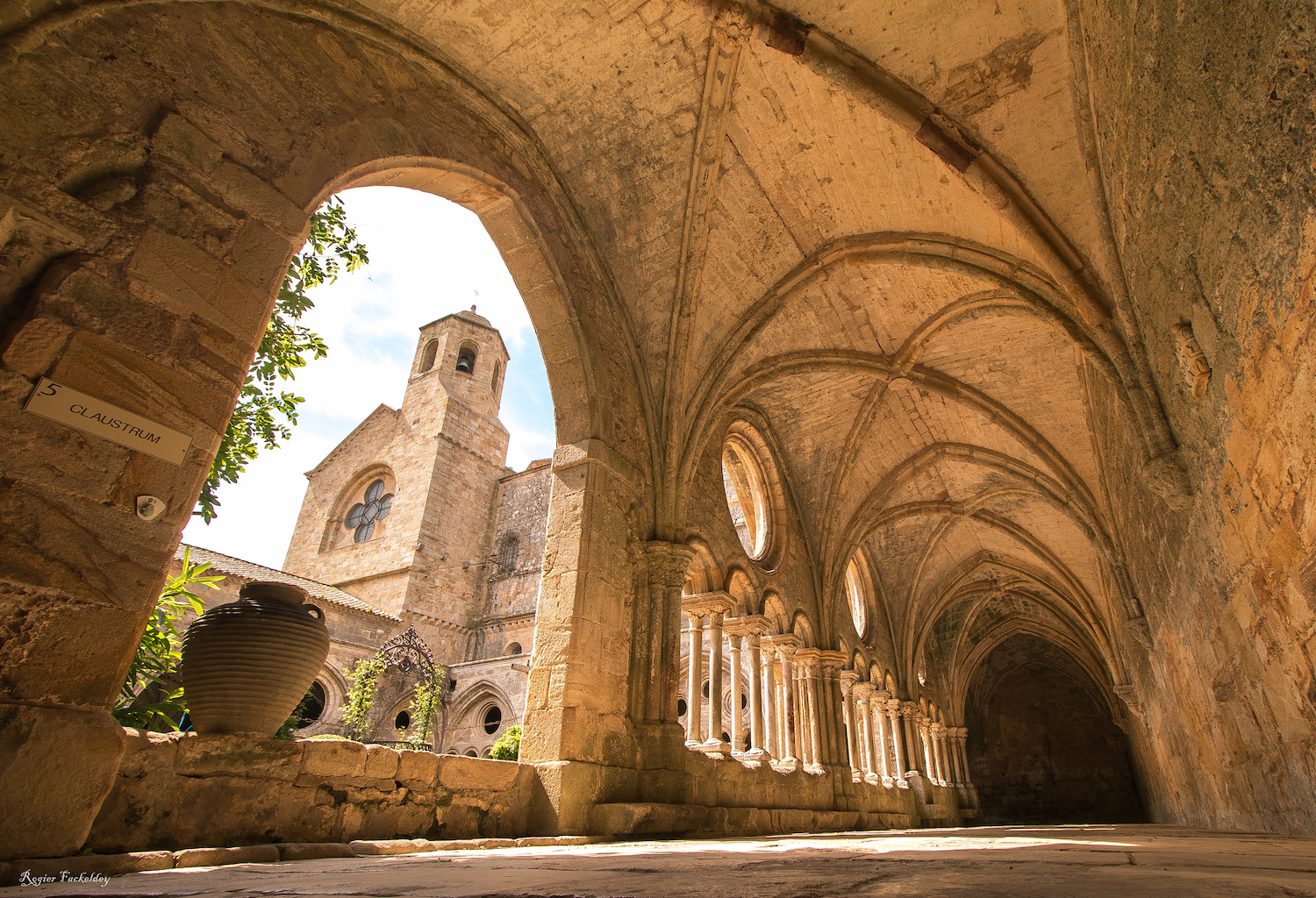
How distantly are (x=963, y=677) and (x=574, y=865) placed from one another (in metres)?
20.1

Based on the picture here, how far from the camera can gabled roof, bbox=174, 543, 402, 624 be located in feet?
42.8

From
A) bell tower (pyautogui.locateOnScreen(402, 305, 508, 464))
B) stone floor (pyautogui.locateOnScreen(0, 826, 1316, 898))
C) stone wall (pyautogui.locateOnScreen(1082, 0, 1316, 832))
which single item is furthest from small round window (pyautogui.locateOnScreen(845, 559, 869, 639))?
bell tower (pyautogui.locateOnScreen(402, 305, 508, 464))

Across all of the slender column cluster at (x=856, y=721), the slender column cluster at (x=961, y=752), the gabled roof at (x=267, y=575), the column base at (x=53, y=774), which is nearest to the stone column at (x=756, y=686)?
the slender column cluster at (x=856, y=721)

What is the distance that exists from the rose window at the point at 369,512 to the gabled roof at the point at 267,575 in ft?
13.4

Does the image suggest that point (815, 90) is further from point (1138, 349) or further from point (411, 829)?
point (411, 829)

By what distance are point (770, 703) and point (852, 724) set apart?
3.34 meters

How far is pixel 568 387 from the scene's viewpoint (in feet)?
20.2

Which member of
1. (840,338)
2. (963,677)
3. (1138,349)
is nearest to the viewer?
(1138,349)

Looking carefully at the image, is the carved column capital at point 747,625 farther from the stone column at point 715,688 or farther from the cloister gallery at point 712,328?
the stone column at point 715,688

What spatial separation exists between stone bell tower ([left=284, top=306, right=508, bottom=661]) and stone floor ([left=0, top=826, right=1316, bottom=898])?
16.5 m

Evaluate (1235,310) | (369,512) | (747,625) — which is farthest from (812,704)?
(369,512)

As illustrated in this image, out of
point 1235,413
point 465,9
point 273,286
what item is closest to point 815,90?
point 465,9

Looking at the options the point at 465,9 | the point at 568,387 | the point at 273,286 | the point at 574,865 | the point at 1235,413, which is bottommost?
the point at 574,865

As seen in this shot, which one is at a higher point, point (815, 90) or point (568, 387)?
point (815, 90)
